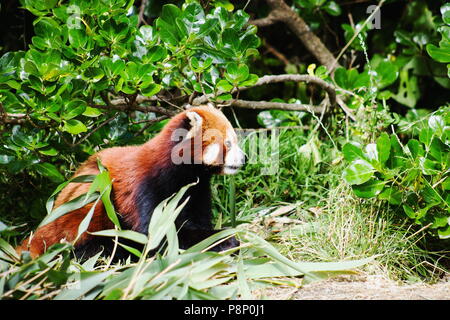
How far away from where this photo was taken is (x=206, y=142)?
3674 millimetres

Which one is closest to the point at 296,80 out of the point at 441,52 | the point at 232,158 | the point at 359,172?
the point at 441,52

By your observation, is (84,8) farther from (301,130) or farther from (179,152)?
(301,130)

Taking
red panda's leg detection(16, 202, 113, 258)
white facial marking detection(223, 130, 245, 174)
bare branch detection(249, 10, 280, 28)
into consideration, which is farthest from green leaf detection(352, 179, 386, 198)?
bare branch detection(249, 10, 280, 28)

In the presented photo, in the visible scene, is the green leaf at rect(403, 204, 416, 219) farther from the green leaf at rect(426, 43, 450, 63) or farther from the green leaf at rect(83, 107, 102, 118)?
the green leaf at rect(83, 107, 102, 118)

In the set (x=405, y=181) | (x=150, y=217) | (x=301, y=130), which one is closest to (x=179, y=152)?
(x=150, y=217)

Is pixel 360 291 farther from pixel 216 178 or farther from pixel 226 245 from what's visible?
pixel 216 178

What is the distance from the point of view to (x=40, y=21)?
12.4 feet

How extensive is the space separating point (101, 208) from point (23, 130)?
0.95 m

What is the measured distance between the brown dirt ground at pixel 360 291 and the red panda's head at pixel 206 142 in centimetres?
104

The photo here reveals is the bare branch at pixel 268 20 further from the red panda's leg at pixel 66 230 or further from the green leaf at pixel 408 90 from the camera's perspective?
the red panda's leg at pixel 66 230

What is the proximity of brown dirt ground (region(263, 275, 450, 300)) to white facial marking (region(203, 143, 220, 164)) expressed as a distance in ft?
3.38

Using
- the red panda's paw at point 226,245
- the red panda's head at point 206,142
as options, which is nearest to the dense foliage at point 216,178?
the red panda's paw at point 226,245

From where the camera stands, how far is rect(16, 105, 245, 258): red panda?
141 inches

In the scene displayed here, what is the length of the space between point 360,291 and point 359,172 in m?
0.87
